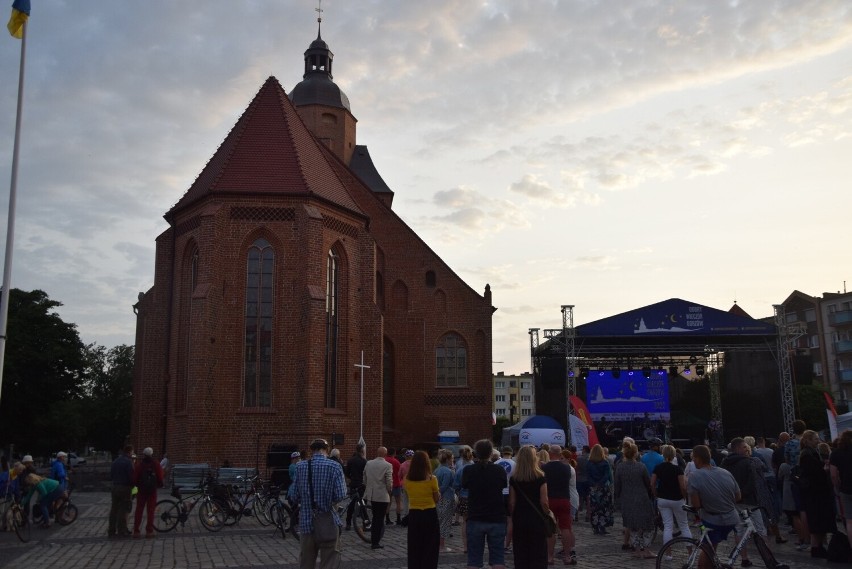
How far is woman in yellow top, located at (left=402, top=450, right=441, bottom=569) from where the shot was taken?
25.1 feet

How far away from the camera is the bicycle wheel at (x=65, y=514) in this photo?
16.4 meters

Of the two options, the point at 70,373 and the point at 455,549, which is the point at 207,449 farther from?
the point at 70,373

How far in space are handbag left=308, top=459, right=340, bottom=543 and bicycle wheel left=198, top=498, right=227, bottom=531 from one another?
7.95m

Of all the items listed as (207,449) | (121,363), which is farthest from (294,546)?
(121,363)

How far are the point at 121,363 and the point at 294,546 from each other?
62.6m

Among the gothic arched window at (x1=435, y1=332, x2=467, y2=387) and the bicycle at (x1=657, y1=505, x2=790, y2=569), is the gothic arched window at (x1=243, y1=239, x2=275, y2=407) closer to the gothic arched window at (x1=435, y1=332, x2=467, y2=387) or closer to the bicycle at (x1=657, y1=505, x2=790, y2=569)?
the gothic arched window at (x1=435, y1=332, x2=467, y2=387)

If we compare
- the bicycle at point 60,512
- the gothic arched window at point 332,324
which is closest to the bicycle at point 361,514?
the bicycle at point 60,512

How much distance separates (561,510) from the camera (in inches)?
417

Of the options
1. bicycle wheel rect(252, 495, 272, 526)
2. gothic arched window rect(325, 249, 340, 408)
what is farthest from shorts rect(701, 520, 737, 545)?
gothic arched window rect(325, 249, 340, 408)

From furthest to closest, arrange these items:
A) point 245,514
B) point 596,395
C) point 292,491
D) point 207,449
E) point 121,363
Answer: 1. point 121,363
2. point 596,395
3. point 207,449
4. point 245,514
5. point 292,491

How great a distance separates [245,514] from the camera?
16.0 m

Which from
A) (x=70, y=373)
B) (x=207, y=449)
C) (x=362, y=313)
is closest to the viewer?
(x=207, y=449)

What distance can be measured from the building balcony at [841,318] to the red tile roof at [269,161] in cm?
4842

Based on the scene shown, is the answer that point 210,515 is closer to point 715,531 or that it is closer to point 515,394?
point 715,531
